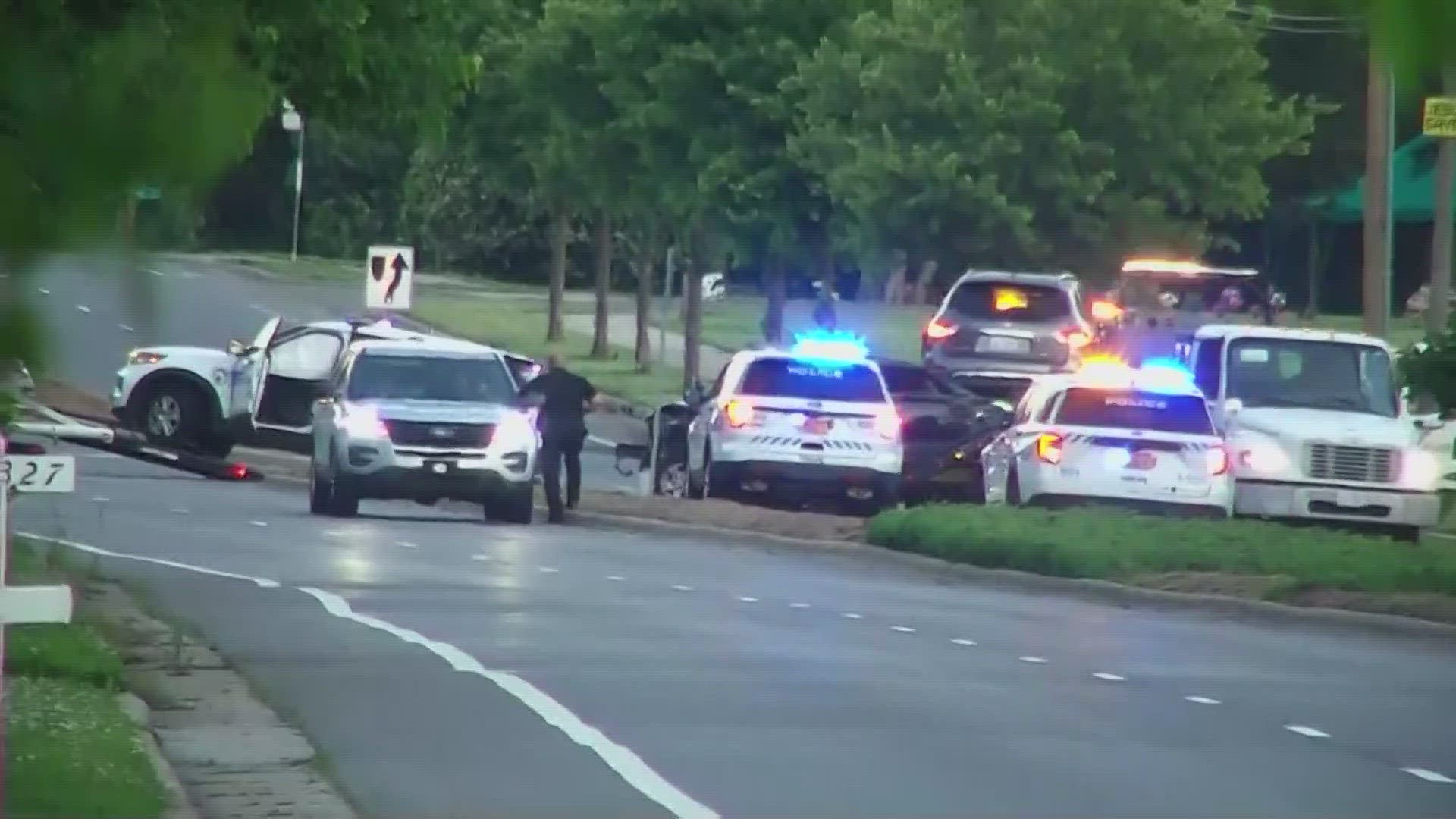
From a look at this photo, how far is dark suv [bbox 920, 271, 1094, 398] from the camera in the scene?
3045cm

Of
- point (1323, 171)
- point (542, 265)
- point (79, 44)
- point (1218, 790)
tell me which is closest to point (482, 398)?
point (1218, 790)

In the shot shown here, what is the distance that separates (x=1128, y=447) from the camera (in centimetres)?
2391

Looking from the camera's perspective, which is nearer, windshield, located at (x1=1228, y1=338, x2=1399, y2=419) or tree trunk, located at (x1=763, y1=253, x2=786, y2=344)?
windshield, located at (x1=1228, y1=338, x2=1399, y2=419)

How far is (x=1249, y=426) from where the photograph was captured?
24.8 m

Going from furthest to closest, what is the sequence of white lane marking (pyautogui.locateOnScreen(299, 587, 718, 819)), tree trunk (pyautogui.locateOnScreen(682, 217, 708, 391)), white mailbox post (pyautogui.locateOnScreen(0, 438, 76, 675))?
tree trunk (pyautogui.locateOnScreen(682, 217, 708, 391)) → white lane marking (pyautogui.locateOnScreen(299, 587, 718, 819)) → white mailbox post (pyautogui.locateOnScreen(0, 438, 76, 675))

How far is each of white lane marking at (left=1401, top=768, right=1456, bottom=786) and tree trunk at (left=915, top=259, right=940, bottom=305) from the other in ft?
91.8

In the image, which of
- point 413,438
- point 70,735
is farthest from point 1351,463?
point 70,735

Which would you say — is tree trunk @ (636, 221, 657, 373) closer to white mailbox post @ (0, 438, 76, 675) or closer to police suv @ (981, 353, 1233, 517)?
police suv @ (981, 353, 1233, 517)

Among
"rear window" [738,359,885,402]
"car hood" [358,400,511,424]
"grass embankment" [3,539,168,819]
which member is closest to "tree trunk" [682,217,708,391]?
"car hood" [358,400,511,424]

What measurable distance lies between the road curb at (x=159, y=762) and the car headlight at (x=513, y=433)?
48.0 feet

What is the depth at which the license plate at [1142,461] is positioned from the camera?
23.9 m

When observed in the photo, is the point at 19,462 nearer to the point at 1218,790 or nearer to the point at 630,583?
the point at 1218,790

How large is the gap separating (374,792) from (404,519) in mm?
17531

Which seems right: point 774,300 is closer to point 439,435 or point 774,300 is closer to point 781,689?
point 439,435
